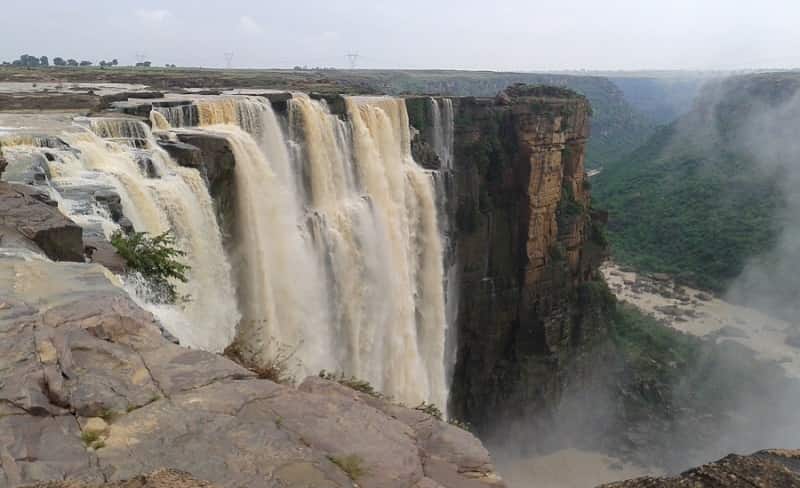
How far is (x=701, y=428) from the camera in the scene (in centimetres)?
2875

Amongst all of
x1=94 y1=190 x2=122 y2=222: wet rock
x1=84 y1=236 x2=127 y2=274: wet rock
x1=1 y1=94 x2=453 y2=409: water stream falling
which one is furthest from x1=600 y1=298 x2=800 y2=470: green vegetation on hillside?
x1=84 y1=236 x2=127 y2=274: wet rock

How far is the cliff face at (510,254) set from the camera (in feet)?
91.7

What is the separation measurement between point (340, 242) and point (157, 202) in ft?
24.8

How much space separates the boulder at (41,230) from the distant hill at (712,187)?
4375 cm

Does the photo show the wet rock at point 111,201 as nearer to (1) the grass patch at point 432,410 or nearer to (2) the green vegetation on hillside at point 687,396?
(1) the grass patch at point 432,410

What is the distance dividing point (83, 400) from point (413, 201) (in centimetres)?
1963

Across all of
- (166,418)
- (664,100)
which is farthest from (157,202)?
(664,100)

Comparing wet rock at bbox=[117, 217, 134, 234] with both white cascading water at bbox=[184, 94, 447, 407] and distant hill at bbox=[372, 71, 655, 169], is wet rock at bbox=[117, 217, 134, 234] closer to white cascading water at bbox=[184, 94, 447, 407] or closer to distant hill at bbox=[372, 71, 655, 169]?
white cascading water at bbox=[184, 94, 447, 407]

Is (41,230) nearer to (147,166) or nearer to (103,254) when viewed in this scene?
(103,254)

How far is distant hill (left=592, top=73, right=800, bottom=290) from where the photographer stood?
155ft

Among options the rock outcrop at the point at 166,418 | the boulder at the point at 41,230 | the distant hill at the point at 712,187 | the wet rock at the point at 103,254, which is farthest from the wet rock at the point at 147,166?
the distant hill at the point at 712,187

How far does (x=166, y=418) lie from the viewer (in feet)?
16.1

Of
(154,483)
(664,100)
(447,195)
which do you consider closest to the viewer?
(154,483)

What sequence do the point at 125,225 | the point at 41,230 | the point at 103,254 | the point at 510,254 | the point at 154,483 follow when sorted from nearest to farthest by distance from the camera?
the point at 154,483, the point at 41,230, the point at 103,254, the point at 125,225, the point at 510,254
